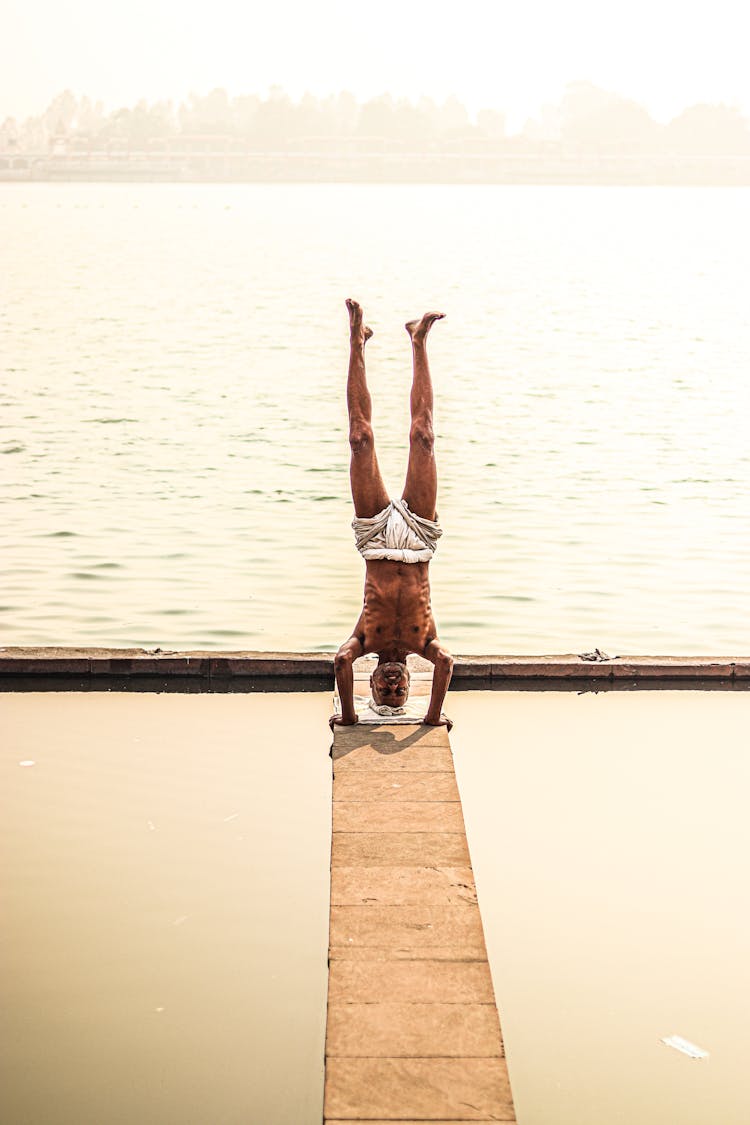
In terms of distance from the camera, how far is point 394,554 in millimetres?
10289

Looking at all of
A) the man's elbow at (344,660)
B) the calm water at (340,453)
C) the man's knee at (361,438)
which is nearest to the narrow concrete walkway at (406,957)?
the man's elbow at (344,660)

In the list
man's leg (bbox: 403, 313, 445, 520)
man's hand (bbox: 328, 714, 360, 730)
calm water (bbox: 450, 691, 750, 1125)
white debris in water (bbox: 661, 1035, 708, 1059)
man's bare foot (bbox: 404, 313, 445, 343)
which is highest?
man's bare foot (bbox: 404, 313, 445, 343)

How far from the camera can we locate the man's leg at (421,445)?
10445 millimetres

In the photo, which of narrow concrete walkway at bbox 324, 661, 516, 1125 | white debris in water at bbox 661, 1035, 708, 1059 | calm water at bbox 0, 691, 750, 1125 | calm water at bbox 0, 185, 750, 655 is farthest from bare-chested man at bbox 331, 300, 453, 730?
calm water at bbox 0, 185, 750, 655

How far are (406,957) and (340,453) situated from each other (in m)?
21.3

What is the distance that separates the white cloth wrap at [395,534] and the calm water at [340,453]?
5.03m

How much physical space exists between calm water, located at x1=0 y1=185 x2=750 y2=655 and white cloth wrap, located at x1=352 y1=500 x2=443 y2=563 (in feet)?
16.5

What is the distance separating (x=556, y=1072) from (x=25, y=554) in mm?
13315

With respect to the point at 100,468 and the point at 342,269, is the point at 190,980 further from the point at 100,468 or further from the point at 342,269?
the point at 342,269

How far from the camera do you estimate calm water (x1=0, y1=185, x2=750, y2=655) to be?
17.3m

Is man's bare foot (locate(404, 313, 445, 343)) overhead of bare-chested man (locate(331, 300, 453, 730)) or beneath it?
overhead

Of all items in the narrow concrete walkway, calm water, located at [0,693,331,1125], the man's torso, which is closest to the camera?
the narrow concrete walkway

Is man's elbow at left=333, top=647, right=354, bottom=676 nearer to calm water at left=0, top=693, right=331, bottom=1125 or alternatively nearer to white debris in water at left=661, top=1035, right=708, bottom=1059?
calm water at left=0, top=693, right=331, bottom=1125

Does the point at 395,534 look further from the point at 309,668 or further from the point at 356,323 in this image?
the point at 309,668
